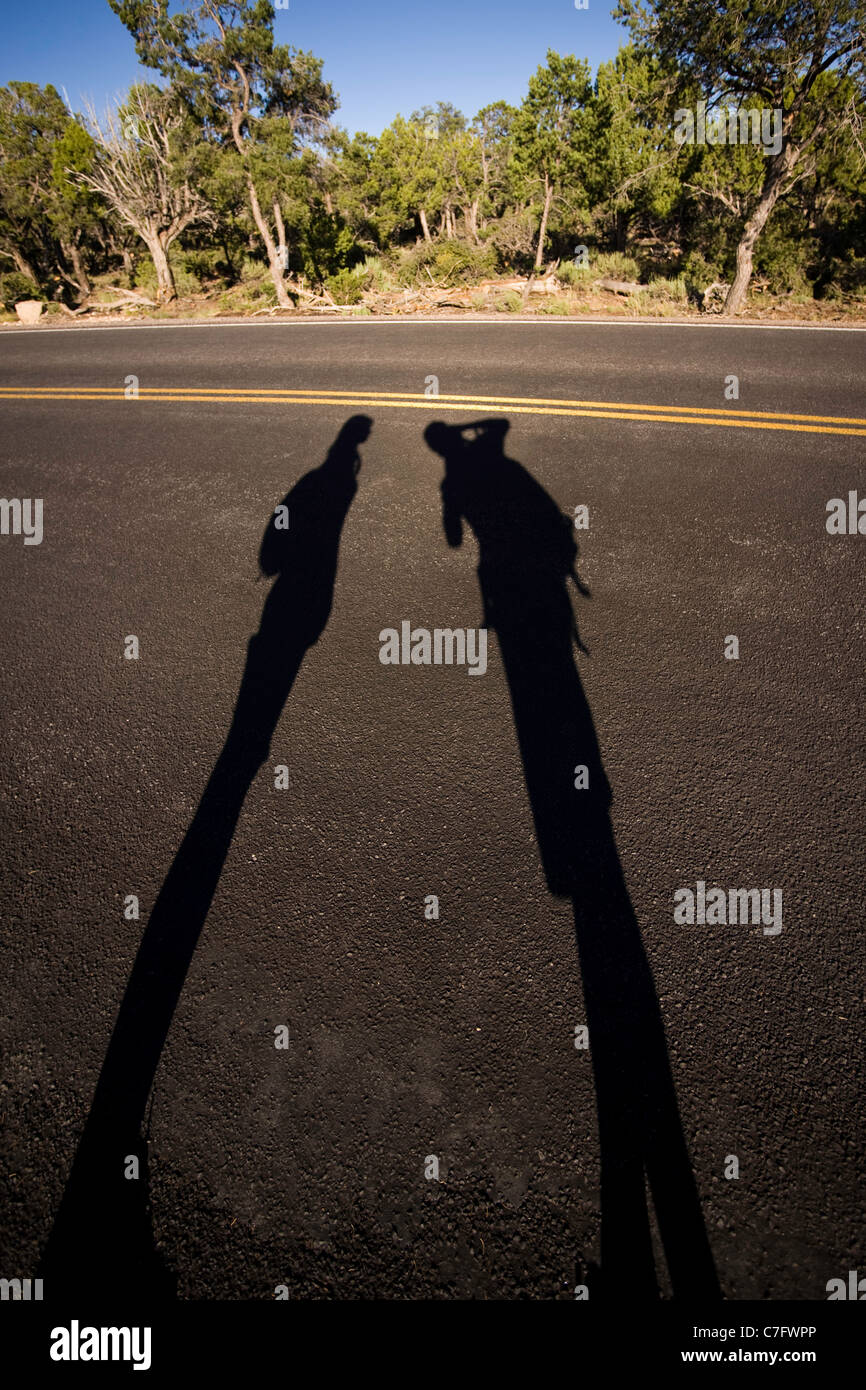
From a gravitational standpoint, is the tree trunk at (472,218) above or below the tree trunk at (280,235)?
above

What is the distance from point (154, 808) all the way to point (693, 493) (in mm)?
4909

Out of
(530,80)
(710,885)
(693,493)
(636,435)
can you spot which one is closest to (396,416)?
(636,435)

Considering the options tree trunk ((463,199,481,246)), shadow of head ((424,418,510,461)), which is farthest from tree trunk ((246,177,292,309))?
shadow of head ((424,418,510,461))

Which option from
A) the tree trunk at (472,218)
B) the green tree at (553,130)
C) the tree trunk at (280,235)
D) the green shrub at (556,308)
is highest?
the tree trunk at (472,218)

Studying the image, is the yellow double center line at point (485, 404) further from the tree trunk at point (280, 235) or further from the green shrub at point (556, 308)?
the tree trunk at point (280, 235)

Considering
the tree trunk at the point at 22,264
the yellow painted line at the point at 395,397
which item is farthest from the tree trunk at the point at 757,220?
the tree trunk at the point at 22,264

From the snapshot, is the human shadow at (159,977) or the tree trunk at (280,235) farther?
the tree trunk at (280,235)

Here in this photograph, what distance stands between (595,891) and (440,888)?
0.68 meters

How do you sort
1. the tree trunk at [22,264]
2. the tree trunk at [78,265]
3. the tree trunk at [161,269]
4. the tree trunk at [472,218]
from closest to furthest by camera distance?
the tree trunk at [161,269] < the tree trunk at [78,265] < the tree trunk at [22,264] < the tree trunk at [472,218]

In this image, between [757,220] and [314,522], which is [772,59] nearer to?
[757,220]

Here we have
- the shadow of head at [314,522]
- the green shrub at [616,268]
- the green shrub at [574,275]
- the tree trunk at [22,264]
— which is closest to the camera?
the shadow of head at [314,522]

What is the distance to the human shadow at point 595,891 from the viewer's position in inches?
72.1

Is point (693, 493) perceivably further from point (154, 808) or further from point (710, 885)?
point (154, 808)

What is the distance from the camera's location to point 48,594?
4.77m
